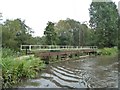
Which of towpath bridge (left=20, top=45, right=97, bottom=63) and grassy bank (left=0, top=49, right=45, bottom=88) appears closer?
grassy bank (left=0, top=49, right=45, bottom=88)

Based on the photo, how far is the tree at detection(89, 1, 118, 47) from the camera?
141ft

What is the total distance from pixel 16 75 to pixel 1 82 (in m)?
1.49

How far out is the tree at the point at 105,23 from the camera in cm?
4288

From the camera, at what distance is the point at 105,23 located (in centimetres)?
4303

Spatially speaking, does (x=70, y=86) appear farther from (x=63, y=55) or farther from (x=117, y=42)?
(x=117, y=42)

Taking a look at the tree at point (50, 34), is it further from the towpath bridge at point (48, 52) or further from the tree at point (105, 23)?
the tree at point (105, 23)

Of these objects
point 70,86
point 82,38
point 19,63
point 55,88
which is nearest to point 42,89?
point 55,88

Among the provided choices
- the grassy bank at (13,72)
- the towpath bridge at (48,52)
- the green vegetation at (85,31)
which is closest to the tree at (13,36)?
the green vegetation at (85,31)

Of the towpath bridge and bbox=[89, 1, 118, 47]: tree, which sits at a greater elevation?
bbox=[89, 1, 118, 47]: tree

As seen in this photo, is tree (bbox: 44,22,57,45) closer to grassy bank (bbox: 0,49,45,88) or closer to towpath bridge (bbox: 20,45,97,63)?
towpath bridge (bbox: 20,45,97,63)

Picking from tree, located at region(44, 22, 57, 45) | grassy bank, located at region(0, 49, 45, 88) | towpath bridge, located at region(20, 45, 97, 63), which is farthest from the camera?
tree, located at region(44, 22, 57, 45)

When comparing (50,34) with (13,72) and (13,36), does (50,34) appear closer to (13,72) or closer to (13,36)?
(13,36)

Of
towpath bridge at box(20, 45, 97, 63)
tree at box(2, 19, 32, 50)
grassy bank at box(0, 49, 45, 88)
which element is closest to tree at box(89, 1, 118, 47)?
towpath bridge at box(20, 45, 97, 63)

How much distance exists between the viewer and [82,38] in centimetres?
4900
